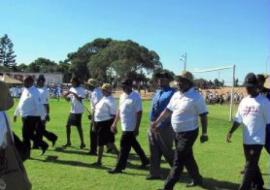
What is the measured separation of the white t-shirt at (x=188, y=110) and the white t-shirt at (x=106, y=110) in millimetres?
2996

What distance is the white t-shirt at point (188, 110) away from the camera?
890 centimetres

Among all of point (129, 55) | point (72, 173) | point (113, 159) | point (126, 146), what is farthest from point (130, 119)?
point (129, 55)

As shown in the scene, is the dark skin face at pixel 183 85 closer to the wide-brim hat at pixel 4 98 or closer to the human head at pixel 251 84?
the human head at pixel 251 84

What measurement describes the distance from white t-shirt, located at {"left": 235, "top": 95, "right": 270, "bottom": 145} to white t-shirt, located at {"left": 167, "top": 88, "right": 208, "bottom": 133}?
0.76 m

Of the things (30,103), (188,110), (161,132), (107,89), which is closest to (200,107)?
(188,110)

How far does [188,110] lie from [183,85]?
41 centimetres

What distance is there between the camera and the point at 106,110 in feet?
38.8

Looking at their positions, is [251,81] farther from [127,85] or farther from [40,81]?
[40,81]

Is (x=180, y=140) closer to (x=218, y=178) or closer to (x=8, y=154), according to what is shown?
(x=218, y=178)

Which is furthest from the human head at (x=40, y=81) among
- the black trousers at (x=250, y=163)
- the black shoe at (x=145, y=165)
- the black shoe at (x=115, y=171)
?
the black trousers at (x=250, y=163)

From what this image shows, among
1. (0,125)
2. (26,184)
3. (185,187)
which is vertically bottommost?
(185,187)

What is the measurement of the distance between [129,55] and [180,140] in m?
96.0

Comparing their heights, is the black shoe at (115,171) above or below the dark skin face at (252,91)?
below

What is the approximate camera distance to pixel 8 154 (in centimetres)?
466
